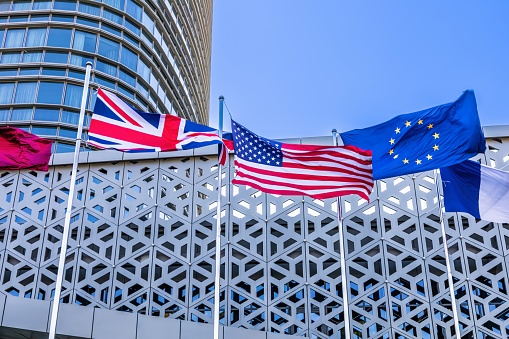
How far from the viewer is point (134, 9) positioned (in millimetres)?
49500

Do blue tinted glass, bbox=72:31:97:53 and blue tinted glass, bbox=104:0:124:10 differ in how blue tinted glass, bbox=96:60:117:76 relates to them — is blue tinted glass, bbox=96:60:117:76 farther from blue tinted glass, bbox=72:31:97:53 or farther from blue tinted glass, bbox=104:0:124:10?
blue tinted glass, bbox=104:0:124:10

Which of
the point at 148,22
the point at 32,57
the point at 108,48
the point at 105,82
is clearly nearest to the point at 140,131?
the point at 105,82

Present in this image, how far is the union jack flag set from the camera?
51.9 feet

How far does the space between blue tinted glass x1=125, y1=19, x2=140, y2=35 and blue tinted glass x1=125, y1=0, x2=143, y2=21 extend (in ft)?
1.76

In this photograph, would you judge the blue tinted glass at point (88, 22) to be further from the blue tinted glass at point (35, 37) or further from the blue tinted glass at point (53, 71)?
the blue tinted glass at point (53, 71)

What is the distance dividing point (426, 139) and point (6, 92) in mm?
36409

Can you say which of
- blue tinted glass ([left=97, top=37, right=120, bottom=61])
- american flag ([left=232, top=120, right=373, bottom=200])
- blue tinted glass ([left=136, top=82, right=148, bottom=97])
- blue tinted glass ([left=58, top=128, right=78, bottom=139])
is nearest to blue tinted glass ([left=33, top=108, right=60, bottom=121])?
blue tinted glass ([left=58, top=128, right=78, bottom=139])

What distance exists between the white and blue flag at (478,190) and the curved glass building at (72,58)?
31411mm

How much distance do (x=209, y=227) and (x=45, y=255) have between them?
604 centimetres

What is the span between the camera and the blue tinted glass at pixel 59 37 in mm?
46812

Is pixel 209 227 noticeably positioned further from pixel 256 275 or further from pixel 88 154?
pixel 88 154

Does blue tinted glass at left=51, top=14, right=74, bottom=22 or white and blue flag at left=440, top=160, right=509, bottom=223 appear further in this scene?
blue tinted glass at left=51, top=14, right=74, bottom=22

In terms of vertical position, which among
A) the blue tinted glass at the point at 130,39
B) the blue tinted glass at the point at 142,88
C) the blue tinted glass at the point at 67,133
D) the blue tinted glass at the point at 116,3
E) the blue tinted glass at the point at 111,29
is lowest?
the blue tinted glass at the point at 67,133

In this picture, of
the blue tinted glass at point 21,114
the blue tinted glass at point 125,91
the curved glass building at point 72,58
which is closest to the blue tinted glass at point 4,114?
the curved glass building at point 72,58
